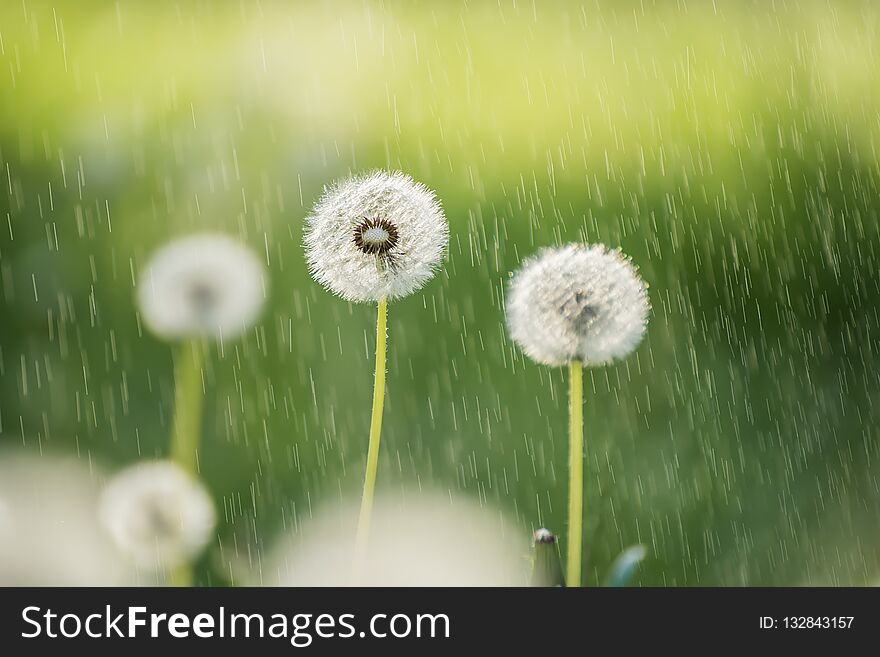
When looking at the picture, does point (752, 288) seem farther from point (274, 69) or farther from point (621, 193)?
point (274, 69)

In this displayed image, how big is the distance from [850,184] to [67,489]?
131cm

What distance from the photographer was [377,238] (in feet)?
2.48

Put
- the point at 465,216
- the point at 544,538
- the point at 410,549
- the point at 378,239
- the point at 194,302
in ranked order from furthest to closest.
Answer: the point at 465,216
the point at 194,302
the point at 410,549
the point at 378,239
the point at 544,538

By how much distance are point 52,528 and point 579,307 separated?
710mm

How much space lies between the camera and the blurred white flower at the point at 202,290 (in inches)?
46.8

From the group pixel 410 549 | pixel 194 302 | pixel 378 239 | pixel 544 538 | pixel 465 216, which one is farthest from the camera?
pixel 465 216

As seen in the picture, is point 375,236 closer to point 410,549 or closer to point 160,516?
point 410,549

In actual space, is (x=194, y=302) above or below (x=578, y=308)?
above

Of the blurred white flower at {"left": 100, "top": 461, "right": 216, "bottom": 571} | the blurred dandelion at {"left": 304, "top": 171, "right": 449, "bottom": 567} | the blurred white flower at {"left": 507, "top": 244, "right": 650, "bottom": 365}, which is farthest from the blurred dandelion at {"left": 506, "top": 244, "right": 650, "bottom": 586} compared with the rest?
the blurred white flower at {"left": 100, "top": 461, "right": 216, "bottom": 571}

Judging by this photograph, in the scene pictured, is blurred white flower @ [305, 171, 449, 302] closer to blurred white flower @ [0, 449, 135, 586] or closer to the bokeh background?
blurred white flower @ [0, 449, 135, 586]

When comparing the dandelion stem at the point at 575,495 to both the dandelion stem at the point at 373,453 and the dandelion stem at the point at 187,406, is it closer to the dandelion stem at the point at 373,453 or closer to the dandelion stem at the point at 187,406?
the dandelion stem at the point at 373,453

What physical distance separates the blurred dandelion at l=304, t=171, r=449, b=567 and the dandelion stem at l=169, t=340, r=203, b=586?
0.44m

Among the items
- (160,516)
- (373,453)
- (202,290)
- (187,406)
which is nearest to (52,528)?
(160,516)

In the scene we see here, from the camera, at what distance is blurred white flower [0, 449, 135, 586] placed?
2.73ft
